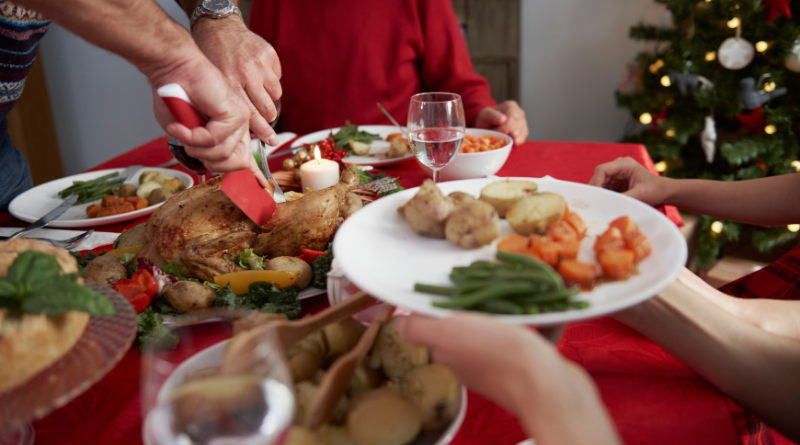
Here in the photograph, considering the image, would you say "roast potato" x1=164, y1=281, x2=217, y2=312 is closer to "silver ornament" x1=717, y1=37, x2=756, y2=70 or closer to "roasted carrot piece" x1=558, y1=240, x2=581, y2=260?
"roasted carrot piece" x1=558, y1=240, x2=581, y2=260

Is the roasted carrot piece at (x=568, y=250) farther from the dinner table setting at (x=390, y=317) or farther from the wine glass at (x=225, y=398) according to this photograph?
the wine glass at (x=225, y=398)

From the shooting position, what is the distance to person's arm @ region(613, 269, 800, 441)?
0.81m

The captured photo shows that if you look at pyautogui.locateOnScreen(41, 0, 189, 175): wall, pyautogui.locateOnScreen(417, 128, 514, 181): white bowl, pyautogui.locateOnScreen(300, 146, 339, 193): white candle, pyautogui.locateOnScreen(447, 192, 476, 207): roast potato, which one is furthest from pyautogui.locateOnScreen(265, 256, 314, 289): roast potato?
pyautogui.locateOnScreen(41, 0, 189, 175): wall

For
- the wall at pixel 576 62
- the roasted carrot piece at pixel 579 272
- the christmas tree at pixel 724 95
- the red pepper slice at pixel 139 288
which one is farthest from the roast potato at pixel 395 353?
the wall at pixel 576 62

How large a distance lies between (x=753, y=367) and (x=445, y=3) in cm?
263

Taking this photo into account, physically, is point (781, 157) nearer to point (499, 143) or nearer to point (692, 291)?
point (499, 143)

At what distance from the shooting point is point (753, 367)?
0.82 meters

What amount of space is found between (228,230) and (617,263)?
0.91 m

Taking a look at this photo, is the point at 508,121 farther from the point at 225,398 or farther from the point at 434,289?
the point at 225,398

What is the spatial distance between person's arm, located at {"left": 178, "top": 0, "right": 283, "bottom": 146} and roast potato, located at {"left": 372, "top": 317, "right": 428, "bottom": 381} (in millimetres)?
923

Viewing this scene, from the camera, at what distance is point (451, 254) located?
30.1 inches

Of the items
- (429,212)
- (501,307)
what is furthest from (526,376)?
(429,212)

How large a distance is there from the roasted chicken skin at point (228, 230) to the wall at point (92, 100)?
3.61 meters

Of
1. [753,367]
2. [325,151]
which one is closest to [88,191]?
[325,151]
